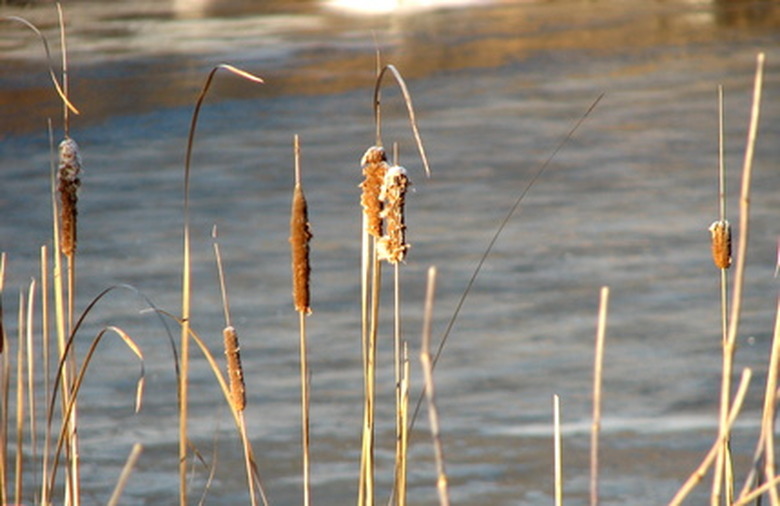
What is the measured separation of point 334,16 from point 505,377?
10.0 metres

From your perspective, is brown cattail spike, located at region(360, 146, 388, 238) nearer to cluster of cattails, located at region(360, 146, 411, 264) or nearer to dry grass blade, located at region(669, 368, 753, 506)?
cluster of cattails, located at region(360, 146, 411, 264)

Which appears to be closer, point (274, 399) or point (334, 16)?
point (274, 399)

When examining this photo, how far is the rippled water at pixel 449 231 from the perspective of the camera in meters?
4.29

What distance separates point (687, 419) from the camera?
4375 millimetres

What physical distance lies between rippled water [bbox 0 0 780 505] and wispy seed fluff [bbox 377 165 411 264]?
65 cm

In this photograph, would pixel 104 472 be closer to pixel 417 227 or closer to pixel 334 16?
pixel 417 227

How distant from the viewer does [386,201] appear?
150 cm

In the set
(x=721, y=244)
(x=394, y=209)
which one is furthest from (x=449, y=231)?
(x=394, y=209)

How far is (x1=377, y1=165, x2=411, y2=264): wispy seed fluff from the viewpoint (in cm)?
148

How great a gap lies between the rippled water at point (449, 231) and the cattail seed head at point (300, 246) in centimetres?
56

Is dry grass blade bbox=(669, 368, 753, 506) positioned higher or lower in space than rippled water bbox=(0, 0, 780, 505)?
higher

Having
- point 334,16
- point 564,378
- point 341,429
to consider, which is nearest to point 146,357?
point 341,429

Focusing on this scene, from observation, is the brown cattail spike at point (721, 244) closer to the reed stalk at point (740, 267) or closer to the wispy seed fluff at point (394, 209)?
the reed stalk at point (740, 267)

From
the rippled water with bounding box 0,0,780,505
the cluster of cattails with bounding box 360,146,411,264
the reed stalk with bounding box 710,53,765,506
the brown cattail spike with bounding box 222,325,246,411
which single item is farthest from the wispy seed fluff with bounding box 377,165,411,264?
the rippled water with bounding box 0,0,780,505
